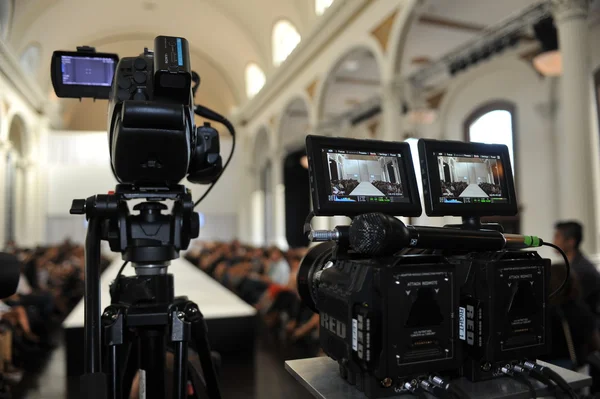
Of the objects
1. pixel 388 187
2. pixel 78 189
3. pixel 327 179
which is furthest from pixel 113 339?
pixel 78 189

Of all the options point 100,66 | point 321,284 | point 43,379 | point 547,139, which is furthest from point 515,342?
point 547,139

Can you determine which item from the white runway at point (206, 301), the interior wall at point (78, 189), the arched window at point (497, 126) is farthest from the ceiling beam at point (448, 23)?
the interior wall at point (78, 189)

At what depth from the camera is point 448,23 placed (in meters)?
8.90

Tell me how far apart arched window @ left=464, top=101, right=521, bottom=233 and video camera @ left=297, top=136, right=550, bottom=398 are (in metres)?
8.76

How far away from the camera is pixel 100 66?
1463 mm

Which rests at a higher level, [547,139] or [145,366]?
[547,139]

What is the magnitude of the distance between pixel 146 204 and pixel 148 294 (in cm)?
24

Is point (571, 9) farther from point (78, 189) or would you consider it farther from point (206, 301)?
point (78, 189)

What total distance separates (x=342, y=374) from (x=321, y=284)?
241mm

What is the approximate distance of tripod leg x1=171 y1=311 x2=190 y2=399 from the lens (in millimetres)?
1295

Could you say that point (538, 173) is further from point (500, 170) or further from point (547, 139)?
point (500, 170)

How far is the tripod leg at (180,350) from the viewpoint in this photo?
4.25 feet

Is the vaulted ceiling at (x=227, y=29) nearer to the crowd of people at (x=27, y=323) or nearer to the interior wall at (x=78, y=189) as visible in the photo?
the crowd of people at (x=27, y=323)

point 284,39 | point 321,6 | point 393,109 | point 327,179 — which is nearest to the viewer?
point 327,179
